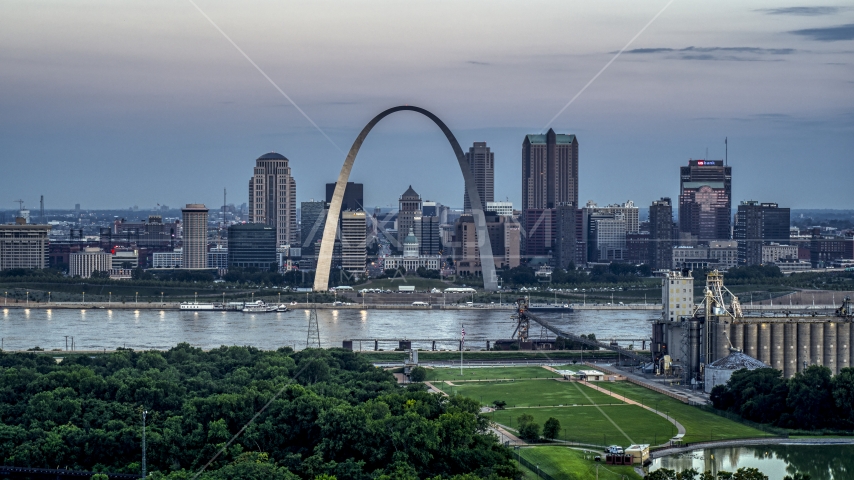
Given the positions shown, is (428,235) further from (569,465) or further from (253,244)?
(569,465)

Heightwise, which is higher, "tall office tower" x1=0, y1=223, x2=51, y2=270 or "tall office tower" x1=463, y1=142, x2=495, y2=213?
"tall office tower" x1=463, y1=142, x2=495, y2=213

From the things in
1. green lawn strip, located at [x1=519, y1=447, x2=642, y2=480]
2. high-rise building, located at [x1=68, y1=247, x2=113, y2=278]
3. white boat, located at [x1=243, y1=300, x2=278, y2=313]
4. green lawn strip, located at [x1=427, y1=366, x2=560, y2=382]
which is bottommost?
green lawn strip, located at [x1=519, y1=447, x2=642, y2=480]

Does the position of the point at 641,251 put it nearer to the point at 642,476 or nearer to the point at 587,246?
the point at 587,246

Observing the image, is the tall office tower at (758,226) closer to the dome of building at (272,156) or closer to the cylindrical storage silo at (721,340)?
the dome of building at (272,156)

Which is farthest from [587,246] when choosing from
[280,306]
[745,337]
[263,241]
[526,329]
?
[745,337]

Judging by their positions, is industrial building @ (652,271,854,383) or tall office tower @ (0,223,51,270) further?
tall office tower @ (0,223,51,270)

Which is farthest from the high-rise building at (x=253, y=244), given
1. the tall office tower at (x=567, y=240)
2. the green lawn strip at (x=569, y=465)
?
the green lawn strip at (x=569, y=465)

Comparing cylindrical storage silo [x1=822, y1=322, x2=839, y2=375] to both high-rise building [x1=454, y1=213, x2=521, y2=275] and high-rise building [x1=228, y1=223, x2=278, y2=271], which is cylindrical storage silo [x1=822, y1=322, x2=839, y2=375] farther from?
high-rise building [x1=228, y1=223, x2=278, y2=271]

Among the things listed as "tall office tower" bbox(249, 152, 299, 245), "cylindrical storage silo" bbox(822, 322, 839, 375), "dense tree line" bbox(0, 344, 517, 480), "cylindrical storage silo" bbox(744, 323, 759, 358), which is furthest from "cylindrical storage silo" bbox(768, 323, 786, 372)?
"tall office tower" bbox(249, 152, 299, 245)
